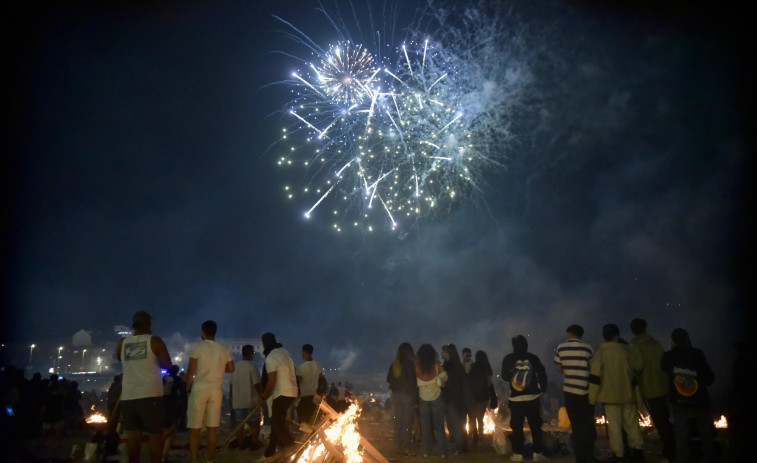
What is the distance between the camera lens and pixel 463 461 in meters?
7.47

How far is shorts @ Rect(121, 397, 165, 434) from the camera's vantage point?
5.62 m

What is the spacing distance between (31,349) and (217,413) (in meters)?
60.0

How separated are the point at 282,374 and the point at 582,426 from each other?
4.35 m

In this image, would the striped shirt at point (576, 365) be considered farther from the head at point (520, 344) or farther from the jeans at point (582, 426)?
the head at point (520, 344)

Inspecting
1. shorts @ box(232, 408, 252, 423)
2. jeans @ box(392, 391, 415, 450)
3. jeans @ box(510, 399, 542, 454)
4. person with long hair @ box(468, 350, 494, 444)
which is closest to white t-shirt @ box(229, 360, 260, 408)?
shorts @ box(232, 408, 252, 423)

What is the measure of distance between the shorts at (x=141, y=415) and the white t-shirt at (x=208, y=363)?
0.68m

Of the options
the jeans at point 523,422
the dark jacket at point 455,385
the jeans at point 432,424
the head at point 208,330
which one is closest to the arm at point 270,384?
the head at point 208,330

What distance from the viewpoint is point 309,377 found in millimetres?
8328

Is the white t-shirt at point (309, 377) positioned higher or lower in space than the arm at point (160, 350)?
lower

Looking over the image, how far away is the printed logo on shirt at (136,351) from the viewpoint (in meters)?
5.73

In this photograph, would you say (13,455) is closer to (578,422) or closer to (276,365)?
(276,365)

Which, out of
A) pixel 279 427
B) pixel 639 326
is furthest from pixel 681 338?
pixel 279 427

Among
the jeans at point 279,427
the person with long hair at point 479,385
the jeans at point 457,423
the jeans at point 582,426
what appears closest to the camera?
the jeans at point 582,426

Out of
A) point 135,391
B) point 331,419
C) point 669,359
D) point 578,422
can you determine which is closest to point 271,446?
point 331,419
